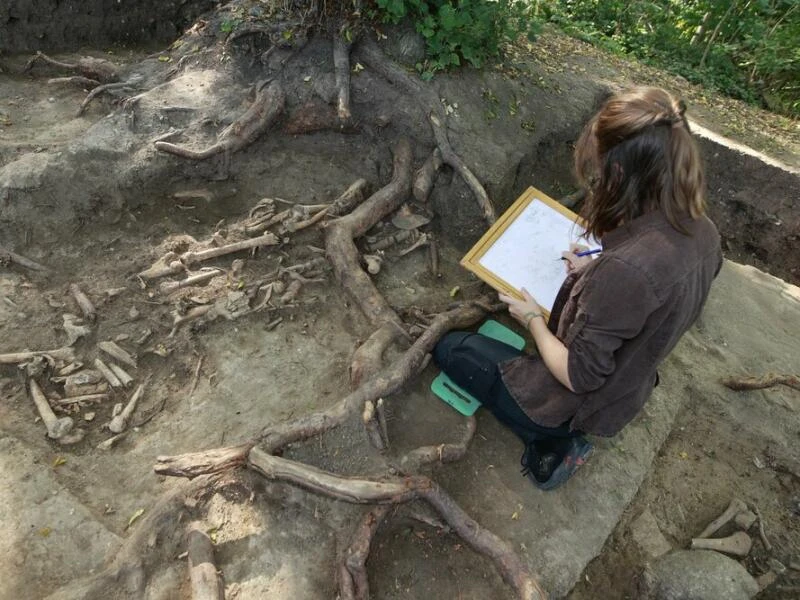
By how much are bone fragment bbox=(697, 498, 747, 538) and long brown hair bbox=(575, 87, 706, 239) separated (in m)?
2.49

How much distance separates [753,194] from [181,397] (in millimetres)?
6554

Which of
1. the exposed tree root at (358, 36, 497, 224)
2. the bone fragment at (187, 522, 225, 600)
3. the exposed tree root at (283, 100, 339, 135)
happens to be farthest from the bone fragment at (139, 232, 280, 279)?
the bone fragment at (187, 522, 225, 600)

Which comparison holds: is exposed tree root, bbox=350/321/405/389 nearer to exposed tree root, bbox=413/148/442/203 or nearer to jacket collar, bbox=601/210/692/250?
exposed tree root, bbox=413/148/442/203

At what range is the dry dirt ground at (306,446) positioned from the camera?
3205mm

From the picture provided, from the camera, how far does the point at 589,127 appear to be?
2.52 meters

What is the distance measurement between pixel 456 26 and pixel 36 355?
460 cm

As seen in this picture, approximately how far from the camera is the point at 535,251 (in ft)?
12.8

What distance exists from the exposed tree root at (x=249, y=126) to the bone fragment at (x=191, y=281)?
1268mm

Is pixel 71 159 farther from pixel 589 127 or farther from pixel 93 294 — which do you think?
pixel 589 127

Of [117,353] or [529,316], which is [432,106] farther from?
[117,353]

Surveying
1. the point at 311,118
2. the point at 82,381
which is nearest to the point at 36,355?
the point at 82,381

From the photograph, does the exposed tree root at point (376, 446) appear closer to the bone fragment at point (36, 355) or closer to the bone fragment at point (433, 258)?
the bone fragment at point (433, 258)

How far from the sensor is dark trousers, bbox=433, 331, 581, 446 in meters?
3.47

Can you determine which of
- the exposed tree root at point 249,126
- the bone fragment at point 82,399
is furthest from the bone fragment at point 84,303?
the exposed tree root at point 249,126
